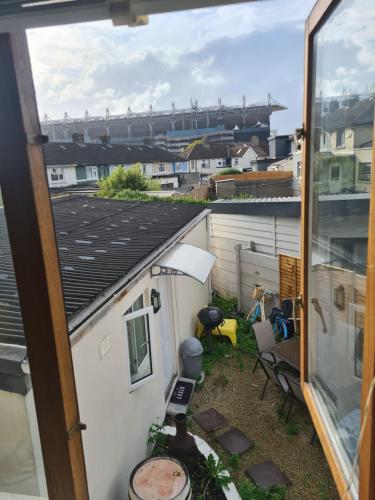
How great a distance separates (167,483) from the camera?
3389 mm

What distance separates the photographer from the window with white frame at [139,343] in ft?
14.4

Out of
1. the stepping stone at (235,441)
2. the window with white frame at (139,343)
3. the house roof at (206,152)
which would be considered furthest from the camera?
the house roof at (206,152)

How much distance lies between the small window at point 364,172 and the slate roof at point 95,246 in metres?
1.45

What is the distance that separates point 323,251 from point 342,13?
1.36 metres

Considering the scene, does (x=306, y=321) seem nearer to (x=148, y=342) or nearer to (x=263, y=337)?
(x=148, y=342)

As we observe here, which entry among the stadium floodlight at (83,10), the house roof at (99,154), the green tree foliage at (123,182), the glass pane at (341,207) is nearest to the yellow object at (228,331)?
the glass pane at (341,207)

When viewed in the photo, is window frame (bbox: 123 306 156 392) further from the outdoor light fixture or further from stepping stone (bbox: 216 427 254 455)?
stepping stone (bbox: 216 427 254 455)

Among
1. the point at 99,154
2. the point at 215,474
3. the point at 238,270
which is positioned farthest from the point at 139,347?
the point at 99,154

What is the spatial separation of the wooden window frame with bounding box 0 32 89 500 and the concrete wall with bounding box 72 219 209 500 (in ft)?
4.80

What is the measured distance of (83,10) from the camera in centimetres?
90

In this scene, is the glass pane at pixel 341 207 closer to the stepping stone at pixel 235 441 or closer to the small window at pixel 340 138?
the small window at pixel 340 138

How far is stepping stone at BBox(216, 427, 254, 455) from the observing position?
16.3 ft

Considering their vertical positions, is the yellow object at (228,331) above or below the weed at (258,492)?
above

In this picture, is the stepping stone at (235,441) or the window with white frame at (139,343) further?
the stepping stone at (235,441)
